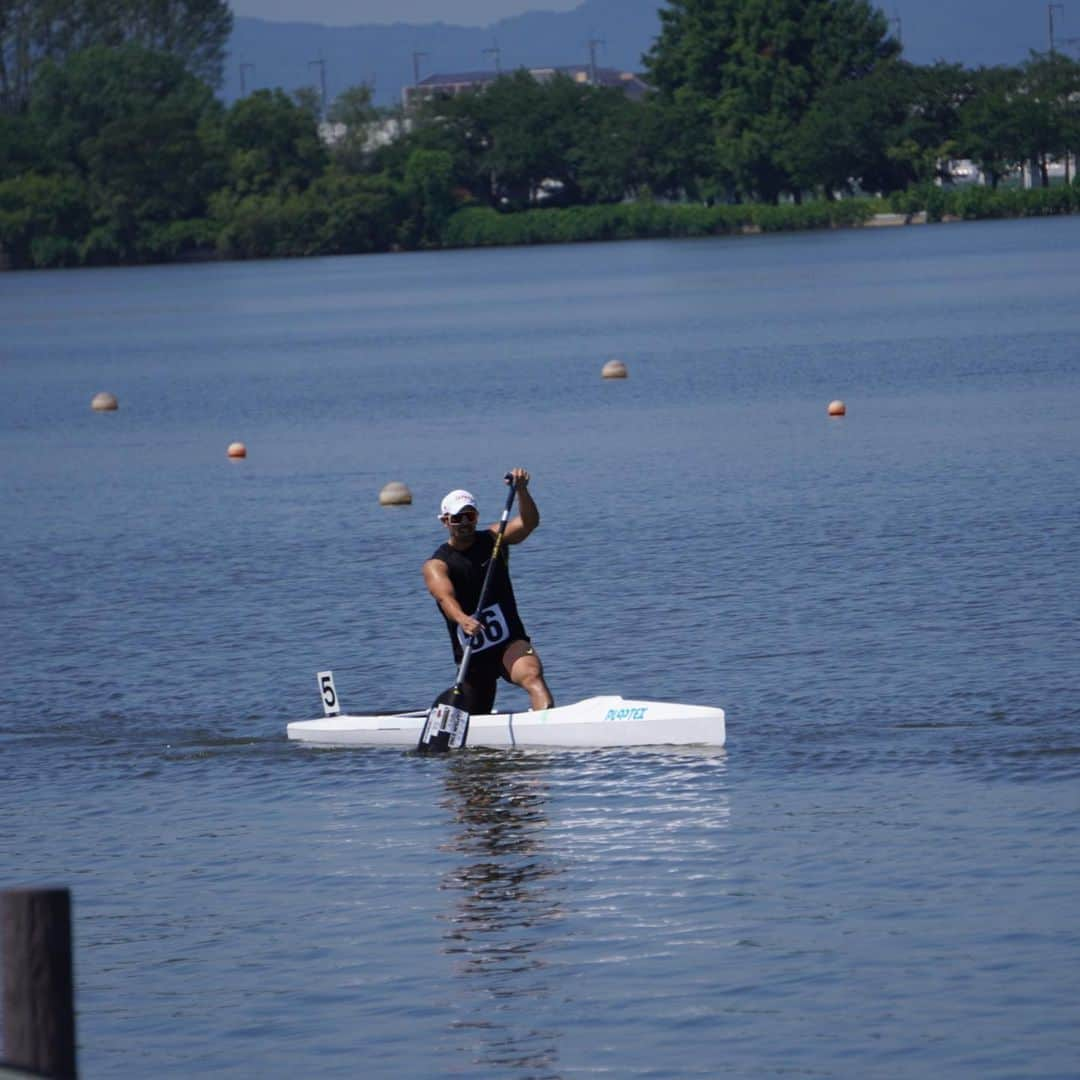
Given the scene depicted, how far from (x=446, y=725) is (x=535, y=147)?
468 ft

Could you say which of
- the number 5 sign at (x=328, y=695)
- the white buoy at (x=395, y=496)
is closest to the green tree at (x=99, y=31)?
the white buoy at (x=395, y=496)

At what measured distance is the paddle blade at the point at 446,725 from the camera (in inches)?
619

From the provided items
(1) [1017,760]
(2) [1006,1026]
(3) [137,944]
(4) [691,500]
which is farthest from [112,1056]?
(4) [691,500]

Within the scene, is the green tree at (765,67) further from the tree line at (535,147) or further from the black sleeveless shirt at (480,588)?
the black sleeveless shirt at (480,588)

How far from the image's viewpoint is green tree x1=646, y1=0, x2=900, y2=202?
5782 inches

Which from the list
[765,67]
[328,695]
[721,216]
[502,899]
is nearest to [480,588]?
[328,695]

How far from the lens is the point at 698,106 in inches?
5974

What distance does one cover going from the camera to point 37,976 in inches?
255

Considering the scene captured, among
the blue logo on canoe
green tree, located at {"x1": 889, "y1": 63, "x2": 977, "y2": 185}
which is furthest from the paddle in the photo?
green tree, located at {"x1": 889, "y1": 63, "x2": 977, "y2": 185}

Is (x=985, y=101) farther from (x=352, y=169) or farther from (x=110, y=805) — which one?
(x=110, y=805)

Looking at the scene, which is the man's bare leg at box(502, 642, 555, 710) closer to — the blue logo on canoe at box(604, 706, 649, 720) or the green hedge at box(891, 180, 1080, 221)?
the blue logo on canoe at box(604, 706, 649, 720)

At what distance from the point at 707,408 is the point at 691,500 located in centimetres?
1316

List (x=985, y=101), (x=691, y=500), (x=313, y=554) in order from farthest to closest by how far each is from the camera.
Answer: (x=985, y=101)
(x=691, y=500)
(x=313, y=554)

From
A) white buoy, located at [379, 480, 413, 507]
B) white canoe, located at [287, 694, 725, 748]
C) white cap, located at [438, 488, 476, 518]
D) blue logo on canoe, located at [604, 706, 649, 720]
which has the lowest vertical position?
white canoe, located at [287, 694, 725, 748]
